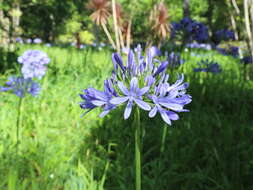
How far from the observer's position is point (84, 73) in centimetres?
349

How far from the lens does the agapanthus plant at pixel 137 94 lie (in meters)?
0.76

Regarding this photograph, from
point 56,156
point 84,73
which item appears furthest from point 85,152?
point 84,73

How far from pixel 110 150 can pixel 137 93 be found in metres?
1.29

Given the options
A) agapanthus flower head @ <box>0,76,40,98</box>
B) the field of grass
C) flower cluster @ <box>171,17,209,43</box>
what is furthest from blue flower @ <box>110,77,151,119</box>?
flower cluster @ <box>171,17,209,43</box>

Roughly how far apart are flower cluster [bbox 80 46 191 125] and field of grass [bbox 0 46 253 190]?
0.49 m

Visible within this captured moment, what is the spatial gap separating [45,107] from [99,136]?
803 millimetres

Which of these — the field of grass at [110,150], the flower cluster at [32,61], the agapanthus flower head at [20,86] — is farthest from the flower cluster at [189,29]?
the agapanthus flower head at [20,86]

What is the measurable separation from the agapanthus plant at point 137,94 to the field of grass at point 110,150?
19.4 inches

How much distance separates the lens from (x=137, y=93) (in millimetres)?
789

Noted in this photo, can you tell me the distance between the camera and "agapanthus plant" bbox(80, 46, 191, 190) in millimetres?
762

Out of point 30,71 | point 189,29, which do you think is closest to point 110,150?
point 30,71

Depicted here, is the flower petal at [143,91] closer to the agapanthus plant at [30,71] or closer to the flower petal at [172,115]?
the flower petal at [172,115]

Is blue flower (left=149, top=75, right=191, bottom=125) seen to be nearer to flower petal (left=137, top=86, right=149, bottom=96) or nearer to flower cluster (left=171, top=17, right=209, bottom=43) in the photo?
flower petal (left=137, top=86, right=149, bottom=96)

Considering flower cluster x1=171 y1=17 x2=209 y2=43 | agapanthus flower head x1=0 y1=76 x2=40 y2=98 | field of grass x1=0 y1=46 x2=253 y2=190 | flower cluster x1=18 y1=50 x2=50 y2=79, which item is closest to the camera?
field of grass x1=0 y1=46 x2=253 y2=190
